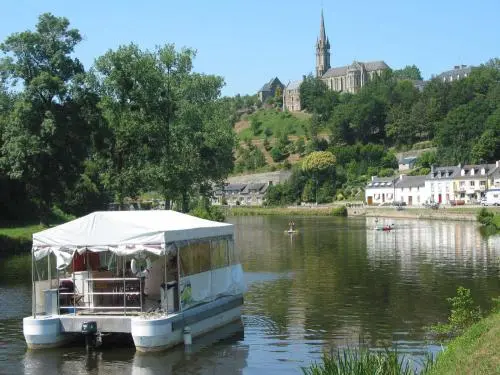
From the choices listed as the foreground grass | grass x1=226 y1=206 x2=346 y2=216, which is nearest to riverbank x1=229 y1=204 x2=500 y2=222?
grass x1=226 y1=206 x2=346 y2=216

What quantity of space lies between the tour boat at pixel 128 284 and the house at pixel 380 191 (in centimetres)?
11965

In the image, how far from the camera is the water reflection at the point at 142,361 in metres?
19.7

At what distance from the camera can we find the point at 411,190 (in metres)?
142

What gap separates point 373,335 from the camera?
23.8m

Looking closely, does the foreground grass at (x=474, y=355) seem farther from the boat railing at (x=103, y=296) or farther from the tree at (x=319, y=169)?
the tree at (x=319, y=169)

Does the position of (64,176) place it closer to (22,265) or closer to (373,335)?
(22,265)

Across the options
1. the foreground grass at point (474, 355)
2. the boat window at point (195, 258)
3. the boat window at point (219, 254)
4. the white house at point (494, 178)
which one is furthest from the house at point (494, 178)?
the foreground grass at point (474, 355)

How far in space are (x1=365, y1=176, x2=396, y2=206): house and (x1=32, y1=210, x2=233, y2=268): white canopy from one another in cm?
12097

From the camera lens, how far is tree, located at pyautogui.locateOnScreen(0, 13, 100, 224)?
5528 centimetres

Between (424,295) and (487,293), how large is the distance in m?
2.89

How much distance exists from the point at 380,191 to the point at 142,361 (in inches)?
5034

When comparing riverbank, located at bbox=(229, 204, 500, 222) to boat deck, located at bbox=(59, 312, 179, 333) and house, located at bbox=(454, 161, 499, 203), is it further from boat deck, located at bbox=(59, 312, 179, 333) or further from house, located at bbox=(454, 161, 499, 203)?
boat deck, located at bbox=(59, 312, 179, 333)

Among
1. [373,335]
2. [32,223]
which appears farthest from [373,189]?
[373,335]

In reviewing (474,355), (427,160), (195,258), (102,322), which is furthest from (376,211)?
(474,355)
